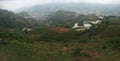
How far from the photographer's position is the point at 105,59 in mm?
39719

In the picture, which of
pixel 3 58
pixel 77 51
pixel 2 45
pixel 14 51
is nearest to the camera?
pixel 3 58

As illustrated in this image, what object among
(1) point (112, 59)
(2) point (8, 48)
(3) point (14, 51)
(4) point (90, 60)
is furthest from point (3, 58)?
(1) point (112, 59)

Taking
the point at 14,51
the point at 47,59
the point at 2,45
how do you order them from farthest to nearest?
1. the point at 2,45
2. the point at 14,51
3. the point at 47,59

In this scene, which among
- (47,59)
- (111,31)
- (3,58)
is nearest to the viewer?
(3,58)

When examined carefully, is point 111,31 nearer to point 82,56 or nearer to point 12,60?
point 82,56

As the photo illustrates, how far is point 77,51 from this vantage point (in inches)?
1732

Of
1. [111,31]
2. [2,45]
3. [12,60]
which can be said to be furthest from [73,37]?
[12,60]

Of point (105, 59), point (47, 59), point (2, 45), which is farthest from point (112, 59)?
point (2, 45)

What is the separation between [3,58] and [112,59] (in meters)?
16.2

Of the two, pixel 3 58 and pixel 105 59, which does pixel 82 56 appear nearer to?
pixel 105 59

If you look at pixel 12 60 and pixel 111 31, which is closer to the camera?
pixel 12 60

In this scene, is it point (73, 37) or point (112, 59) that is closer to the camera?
point (112, 59)

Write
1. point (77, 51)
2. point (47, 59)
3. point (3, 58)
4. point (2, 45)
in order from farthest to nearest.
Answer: point (2, 45) → point (77, 51) → point (47, 59) → point (3, 58)

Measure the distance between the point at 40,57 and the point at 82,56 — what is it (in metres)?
6.74
